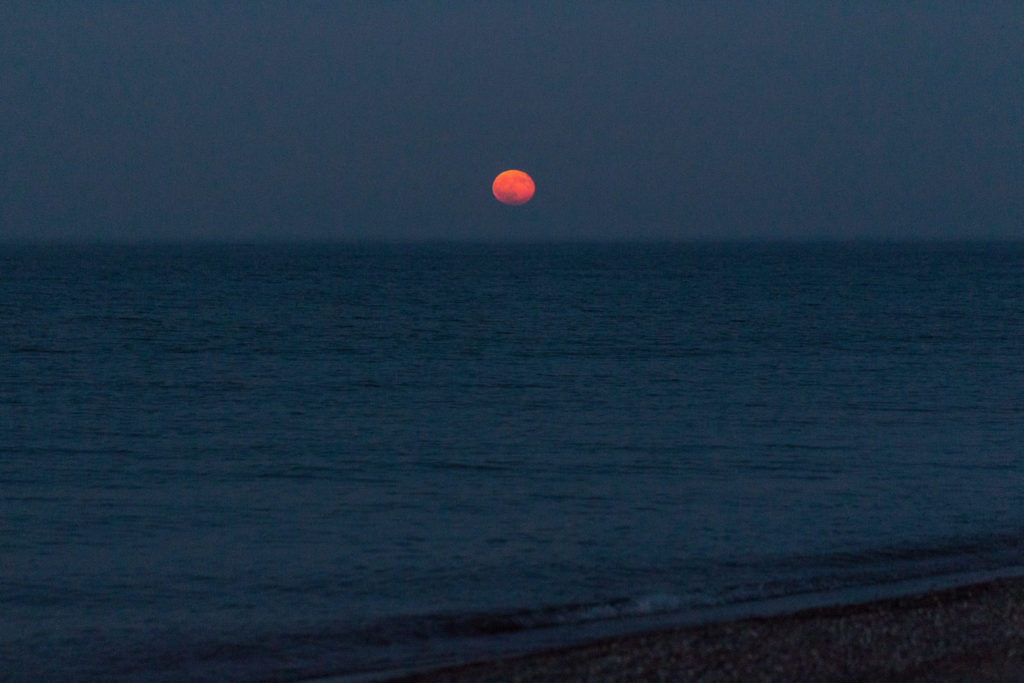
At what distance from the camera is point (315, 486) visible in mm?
14000

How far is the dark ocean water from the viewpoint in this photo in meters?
9.16

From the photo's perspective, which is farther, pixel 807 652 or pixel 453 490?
pixel 453 490

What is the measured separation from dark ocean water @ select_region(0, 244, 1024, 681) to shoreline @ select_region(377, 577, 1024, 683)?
Result: 105cm

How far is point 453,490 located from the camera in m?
13.9

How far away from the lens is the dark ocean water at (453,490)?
361 inches

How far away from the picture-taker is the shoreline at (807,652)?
7.14 m

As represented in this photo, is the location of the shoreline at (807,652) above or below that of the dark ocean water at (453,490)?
above

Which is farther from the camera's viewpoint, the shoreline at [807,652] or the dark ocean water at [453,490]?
the dark ocean water at [453,490]

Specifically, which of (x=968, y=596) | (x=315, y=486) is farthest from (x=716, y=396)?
(x=968, y=596)

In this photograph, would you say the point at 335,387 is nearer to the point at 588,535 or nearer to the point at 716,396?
the point at 716,396

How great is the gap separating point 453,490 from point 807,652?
6.87 metres

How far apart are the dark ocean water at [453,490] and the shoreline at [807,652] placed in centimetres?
105

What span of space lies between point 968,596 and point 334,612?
17.2ft

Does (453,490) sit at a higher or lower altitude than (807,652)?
lower
